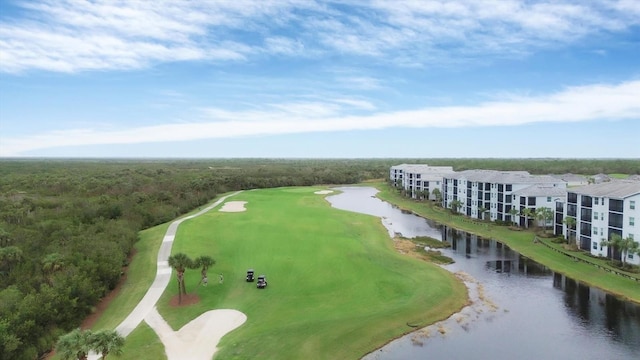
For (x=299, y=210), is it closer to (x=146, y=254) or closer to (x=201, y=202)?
(x=201, y=202)

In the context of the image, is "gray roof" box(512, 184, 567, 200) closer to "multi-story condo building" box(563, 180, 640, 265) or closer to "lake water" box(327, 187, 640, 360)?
"multi-story condo building" box(563, 180, 640, 265)

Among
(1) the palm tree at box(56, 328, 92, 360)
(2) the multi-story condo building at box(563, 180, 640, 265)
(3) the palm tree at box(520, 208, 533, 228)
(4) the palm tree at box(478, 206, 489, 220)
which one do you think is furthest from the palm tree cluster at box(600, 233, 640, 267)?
(1) the palm tree at box(56, 328, 92, 360)

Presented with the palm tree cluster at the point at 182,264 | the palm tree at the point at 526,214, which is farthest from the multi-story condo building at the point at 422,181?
the palm tree cluster at the point at 182,264

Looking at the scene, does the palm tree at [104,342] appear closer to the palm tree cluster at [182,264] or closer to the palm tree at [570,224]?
the palm tree cluster at [182,264]

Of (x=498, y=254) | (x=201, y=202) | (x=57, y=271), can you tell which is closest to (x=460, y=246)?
(x=498, y=254)

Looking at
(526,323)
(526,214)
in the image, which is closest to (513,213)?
(526,214)

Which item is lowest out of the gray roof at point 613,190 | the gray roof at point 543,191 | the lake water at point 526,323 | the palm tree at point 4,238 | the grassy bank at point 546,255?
the lake water at point 526,323

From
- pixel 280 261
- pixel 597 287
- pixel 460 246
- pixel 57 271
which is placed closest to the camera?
pixel 57 271
